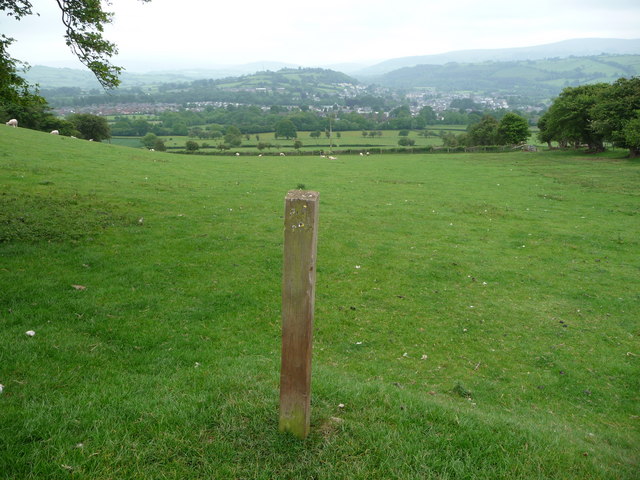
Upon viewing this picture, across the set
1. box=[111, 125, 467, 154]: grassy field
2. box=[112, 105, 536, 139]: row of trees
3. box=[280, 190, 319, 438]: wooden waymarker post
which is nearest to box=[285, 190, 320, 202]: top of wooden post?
box=[280, 190, 319, 438]: wooden waymarker post

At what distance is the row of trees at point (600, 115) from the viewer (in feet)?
147

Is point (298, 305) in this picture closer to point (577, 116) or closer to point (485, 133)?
point (577, 116)

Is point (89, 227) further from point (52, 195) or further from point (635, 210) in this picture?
point (635, 210)

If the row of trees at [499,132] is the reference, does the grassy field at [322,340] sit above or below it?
below

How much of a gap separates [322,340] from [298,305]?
204 inches

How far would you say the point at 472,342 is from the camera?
31.5ft

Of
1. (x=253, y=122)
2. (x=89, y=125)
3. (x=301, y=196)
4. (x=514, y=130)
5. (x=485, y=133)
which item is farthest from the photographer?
(x=253, y=122)

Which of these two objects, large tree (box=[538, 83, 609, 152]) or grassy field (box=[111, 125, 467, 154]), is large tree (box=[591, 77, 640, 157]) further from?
grassy field (box=[111, 125, 467, 154])

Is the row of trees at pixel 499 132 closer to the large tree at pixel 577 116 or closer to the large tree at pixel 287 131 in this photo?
the large tree at pixel 577 116

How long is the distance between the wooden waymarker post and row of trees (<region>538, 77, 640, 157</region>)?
5093cm

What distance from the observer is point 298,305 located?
14.2 ft

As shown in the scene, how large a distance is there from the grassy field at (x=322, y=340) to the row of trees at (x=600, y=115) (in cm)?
2947

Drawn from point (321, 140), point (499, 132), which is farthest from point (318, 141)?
point (499, 132)

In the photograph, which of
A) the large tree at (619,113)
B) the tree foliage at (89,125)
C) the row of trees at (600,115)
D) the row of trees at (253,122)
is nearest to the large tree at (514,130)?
the row of trees at (600,115)
